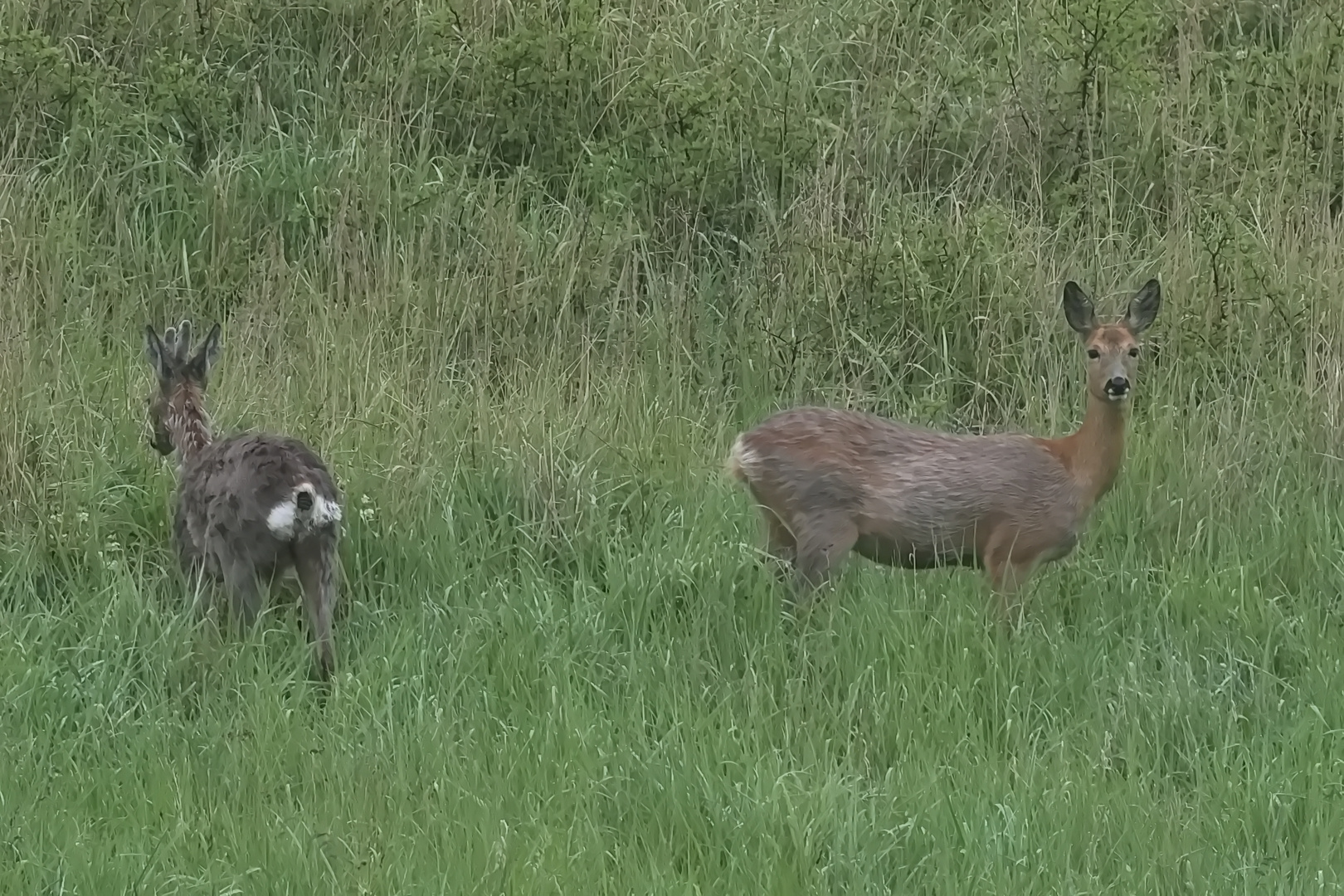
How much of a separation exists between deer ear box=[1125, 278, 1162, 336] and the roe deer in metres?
2.88

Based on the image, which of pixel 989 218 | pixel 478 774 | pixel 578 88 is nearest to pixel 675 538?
pixel 478 774

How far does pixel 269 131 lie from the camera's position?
9.24 meters

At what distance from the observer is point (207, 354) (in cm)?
708

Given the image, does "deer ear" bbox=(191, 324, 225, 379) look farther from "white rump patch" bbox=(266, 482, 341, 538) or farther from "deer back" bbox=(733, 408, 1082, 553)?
"deer back" bbox=(733, 408, 1082, 553)

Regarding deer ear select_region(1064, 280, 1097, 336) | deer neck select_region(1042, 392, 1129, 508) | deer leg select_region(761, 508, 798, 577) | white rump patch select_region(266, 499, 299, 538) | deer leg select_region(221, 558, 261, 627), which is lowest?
deer leg select_region(221, 558, 261, 627)

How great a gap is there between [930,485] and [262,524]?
2239mm

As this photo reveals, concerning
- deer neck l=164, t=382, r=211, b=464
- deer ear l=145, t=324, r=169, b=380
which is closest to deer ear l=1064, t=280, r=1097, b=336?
deer neck l=164, t=382, r=211, b=464

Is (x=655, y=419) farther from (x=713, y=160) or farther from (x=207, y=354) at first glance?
(x=713, y=160)

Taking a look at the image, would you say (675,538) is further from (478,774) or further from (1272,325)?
(1272,325)

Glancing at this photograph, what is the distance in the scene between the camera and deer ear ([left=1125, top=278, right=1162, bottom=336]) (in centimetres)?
658

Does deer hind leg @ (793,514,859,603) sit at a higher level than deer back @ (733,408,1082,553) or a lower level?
lower

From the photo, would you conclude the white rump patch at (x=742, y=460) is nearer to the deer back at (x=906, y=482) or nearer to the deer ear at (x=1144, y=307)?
the deer back at (x=906, y=482)

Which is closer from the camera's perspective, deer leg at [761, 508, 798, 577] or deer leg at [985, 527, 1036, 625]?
deer leg at [985, 527, 1036, 625]

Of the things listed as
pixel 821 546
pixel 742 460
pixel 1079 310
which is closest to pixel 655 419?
pixel 742 460
